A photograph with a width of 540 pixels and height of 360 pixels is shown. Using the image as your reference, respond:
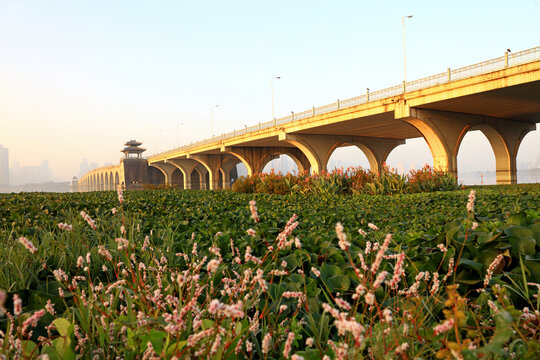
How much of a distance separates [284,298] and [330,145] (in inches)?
1329

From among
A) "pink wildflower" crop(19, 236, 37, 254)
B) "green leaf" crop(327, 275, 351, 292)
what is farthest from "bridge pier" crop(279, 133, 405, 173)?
"pink wildflower" crop(19, 236, 37, 254)

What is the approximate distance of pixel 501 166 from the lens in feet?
101

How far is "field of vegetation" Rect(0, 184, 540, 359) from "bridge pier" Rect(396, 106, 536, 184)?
20844 mm

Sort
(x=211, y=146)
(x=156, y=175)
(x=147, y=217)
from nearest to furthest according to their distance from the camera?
1. (x=147, y=217)
2. (x=211, y=146)
3. (x=156, y=175)

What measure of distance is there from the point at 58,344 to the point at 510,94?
24.0 metres

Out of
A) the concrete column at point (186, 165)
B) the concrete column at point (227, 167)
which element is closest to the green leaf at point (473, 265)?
the concrete column at point (227, 167)

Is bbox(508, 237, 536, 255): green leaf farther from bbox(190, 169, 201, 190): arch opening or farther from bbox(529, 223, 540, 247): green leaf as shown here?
bbox(190, 169, 201, 190): arch opening

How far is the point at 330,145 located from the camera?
3516 centimetres

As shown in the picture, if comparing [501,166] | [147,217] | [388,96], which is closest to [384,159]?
[501,166]

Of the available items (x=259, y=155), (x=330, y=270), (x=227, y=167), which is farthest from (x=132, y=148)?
(x=330, y=270)

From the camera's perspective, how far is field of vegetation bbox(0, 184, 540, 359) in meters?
1.27

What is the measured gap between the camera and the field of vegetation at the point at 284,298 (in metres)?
1.27

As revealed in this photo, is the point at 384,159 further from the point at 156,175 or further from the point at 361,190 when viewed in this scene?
the point at 156,175

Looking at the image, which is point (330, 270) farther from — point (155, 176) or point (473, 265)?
point (155, 176)
